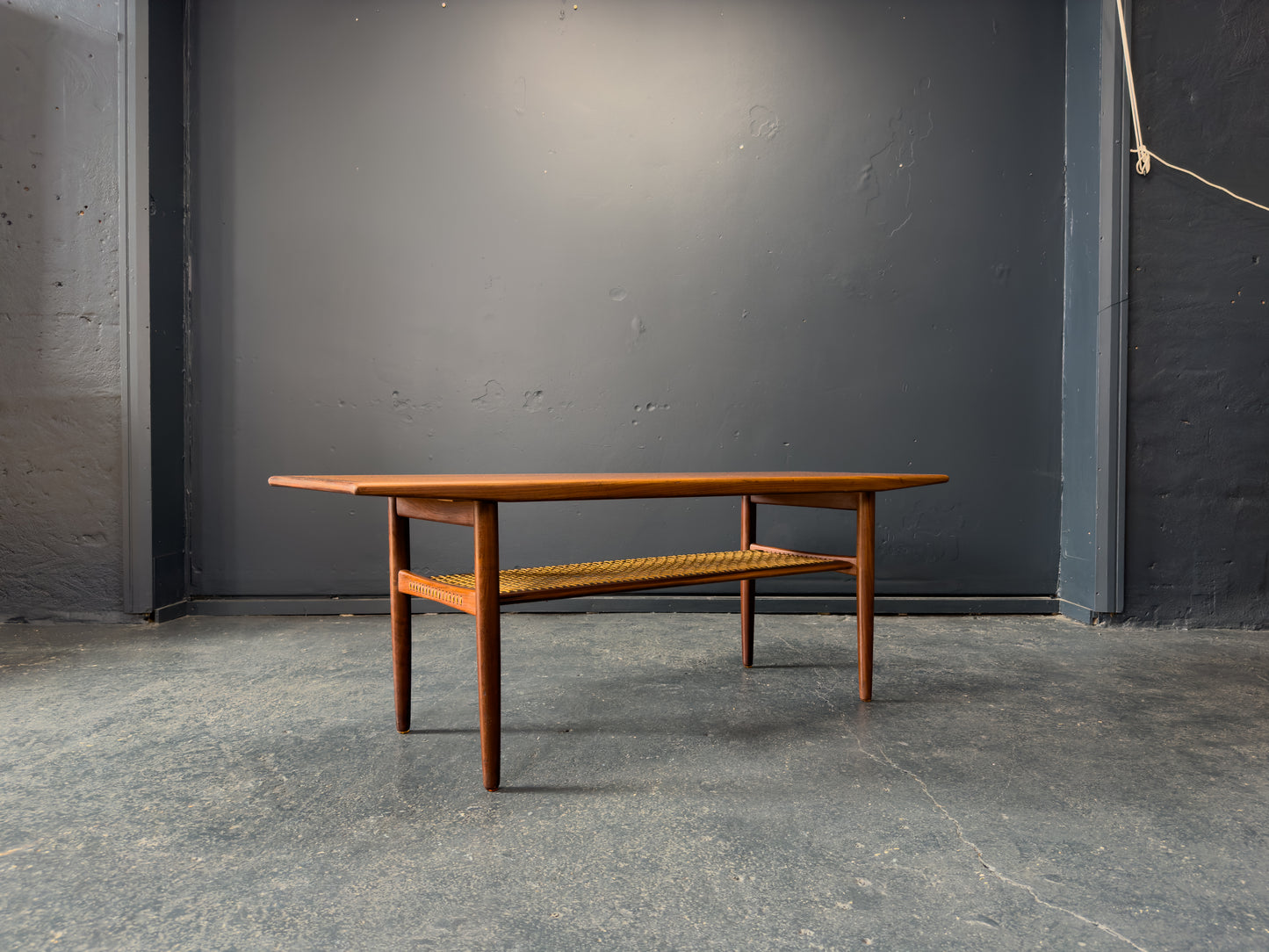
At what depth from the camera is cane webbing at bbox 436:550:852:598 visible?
163cm

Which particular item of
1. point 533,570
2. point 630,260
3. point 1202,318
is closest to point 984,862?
point 533,570

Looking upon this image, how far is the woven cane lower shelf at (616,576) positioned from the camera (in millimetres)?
1570

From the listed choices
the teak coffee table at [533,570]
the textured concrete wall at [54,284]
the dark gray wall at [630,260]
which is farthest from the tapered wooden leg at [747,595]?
the textured concrete wall at [54,284]

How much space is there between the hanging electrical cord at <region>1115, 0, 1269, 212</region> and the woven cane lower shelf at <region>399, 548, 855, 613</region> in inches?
90.7

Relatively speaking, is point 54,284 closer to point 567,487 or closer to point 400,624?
point 400,624

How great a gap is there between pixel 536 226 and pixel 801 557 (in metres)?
2.03

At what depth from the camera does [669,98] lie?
3.22 metres

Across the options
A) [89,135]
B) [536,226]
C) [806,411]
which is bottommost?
[806,411]

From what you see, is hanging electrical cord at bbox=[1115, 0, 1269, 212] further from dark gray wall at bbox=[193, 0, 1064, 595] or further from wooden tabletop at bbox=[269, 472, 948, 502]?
wooden tabletop at bbox=[269, 472, 948, 502]

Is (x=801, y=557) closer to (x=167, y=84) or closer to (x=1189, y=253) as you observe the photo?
(x=1189, y=253)

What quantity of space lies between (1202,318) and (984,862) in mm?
2840

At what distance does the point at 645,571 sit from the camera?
1833mm

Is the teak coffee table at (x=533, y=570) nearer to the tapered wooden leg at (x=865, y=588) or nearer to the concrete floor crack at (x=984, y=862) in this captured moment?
the tapered wooden leg at (x=865, y=588)

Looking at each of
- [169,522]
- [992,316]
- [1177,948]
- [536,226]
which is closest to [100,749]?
[169,522]
